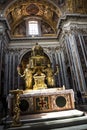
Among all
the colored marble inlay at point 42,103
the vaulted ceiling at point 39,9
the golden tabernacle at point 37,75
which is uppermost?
the vaulted ceiling at point 39,9

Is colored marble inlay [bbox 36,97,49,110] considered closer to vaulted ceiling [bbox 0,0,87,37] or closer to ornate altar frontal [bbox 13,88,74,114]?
ornate altar frontal [bbox 13,88,74,114]

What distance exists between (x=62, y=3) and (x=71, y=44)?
541 cm

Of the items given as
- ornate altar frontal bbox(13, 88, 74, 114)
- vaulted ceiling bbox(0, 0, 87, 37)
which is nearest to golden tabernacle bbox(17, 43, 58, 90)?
ornate altar frontal bbox(13, 88, 74, 114)

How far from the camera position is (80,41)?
1265 centimetres

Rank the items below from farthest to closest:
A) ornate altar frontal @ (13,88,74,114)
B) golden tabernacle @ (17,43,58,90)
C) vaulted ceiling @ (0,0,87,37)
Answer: vaulted ceiling @ (0,0,87,37) → golden tabernacle @ (17,43,58,90) → ornate altar frontal @ (13,88,74,114)

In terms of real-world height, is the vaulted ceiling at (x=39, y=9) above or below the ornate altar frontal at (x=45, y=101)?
above

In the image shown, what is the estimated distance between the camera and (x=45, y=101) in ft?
23.0

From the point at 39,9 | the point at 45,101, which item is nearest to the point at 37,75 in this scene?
the point at 45,101

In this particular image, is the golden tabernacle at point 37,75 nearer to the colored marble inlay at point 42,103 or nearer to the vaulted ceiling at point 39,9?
the colored marble inlay at point 42,103

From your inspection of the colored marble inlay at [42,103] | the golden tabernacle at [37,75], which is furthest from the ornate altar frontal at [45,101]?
the golden tabernacle at [37,75]

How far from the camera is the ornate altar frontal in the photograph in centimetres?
688

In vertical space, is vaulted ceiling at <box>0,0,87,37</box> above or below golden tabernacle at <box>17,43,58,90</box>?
above

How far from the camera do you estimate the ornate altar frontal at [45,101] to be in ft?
22.6

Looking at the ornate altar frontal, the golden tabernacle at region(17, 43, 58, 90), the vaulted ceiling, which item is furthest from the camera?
the vaulted ceiling
